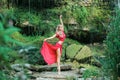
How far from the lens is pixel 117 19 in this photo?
6746 millimetres

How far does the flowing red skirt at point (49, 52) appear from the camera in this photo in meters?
12.2

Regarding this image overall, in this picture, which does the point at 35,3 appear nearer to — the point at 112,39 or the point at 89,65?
the point at 89,65

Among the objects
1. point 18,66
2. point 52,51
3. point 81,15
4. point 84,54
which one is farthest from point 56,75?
point 81,15

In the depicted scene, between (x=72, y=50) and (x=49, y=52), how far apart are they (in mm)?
1161

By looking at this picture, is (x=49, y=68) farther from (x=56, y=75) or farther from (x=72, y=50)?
(x=72, y=50)

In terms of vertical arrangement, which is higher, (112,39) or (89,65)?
(112,39)

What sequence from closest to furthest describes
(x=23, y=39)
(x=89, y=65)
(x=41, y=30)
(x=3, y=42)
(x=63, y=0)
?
1. (x=3, y=42)
2. (x=89, y=65)
3. (x=23, y=39)
4. (x=41, y=30)
5. (x=63, y=0)

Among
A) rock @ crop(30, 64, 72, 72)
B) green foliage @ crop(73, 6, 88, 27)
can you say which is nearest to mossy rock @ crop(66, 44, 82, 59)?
rock @ crop(30, 64, 72, 72)

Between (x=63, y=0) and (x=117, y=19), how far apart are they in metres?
9.32

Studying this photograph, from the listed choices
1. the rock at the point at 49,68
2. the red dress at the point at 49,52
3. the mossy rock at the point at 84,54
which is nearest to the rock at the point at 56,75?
the rock at the point at 49,68

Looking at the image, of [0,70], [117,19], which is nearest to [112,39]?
[117,19]

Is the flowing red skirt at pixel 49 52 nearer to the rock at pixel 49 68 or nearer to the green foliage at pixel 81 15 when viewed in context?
the rock at pixel 49 68

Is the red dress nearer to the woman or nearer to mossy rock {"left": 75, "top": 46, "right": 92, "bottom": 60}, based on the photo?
the woman

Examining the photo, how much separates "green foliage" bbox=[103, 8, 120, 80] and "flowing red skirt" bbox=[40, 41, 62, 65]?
544 centimetres
